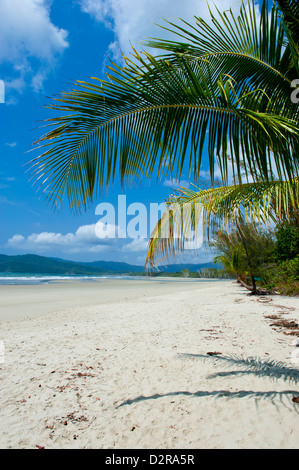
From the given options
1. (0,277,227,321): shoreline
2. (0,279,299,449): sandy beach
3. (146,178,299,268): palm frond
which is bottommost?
(0,277,227,321): shoreline

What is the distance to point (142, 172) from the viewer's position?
3.03m

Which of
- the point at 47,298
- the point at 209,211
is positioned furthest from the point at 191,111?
the point at 47,298

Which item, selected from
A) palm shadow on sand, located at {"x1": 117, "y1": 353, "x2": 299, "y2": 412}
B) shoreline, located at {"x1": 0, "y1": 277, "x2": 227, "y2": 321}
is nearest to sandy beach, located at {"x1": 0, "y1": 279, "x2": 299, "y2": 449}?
palm shadow on sand, located at {"x1": 117, "y1": 353, "x2": 299, "y2": 412}

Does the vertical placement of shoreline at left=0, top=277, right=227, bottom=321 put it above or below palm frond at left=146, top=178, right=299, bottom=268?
below

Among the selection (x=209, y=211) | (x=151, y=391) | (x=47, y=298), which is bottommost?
(x=47, y=298)

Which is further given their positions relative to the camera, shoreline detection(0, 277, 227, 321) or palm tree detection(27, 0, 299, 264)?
shoreline detection(0, 277, 227, 321)

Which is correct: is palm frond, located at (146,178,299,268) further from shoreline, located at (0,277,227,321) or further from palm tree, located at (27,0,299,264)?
shoreline, located at (0,277,227,321)

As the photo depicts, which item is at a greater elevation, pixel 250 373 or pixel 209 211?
pixel 209 211

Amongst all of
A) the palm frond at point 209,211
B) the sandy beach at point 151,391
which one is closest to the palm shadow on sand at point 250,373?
the sandy beach at point 151,391

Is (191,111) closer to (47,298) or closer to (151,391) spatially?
(151,391)

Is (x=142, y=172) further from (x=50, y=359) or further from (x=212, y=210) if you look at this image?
(x=50, y=359)

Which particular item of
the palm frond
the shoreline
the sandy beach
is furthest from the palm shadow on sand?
the shoreline

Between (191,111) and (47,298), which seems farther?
(47,298)

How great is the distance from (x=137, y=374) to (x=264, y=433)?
206 centimetres
